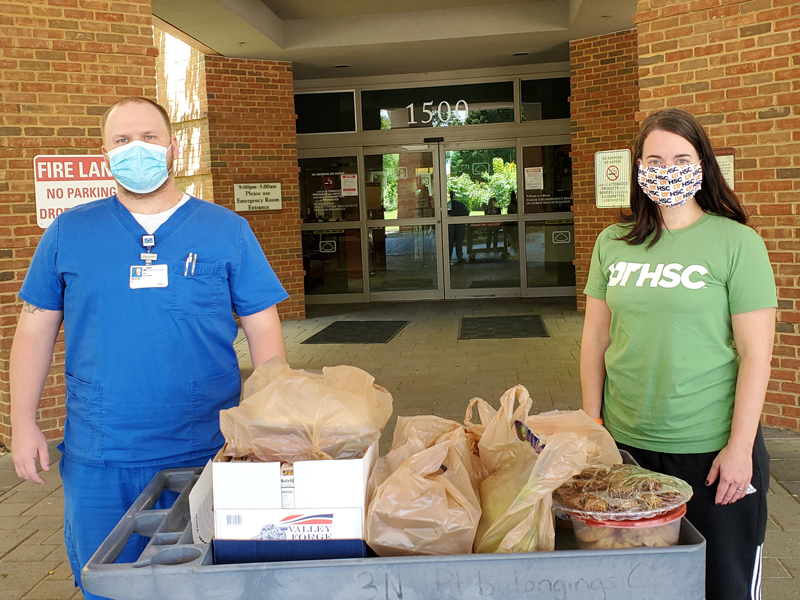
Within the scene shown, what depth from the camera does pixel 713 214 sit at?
212cm

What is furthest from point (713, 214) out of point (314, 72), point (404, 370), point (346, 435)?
point (314, 72)

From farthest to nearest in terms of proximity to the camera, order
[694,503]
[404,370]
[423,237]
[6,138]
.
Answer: [423,237] < [404,370] < [6,138] < [694,503]

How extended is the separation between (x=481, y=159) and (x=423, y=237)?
4.93 ft

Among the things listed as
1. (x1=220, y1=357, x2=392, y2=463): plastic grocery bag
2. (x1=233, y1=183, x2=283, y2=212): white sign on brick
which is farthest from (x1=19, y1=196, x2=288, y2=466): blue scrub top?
(x1=233, y1=183, x2=283, y2=212): white sign on brick

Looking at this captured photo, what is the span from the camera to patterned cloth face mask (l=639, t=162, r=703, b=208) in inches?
81.7

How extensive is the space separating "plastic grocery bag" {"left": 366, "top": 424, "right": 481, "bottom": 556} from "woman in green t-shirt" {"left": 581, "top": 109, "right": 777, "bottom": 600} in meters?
0.84

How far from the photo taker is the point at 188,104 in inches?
393

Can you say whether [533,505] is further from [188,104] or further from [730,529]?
[188,104]

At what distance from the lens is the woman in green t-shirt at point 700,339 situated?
200 cm

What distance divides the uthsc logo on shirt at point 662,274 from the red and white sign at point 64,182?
3.90 meters

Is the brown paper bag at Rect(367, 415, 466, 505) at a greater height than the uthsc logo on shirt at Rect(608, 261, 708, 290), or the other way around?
the uthsc logo on shirt at Rect(608, 261, 708, 290)

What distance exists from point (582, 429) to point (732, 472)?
495 millimetres

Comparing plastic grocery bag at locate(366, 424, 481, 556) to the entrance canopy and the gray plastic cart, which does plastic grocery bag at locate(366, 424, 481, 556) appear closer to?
the gray plastic cart

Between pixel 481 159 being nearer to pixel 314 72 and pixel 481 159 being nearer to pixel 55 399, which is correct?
pixel 314 72
